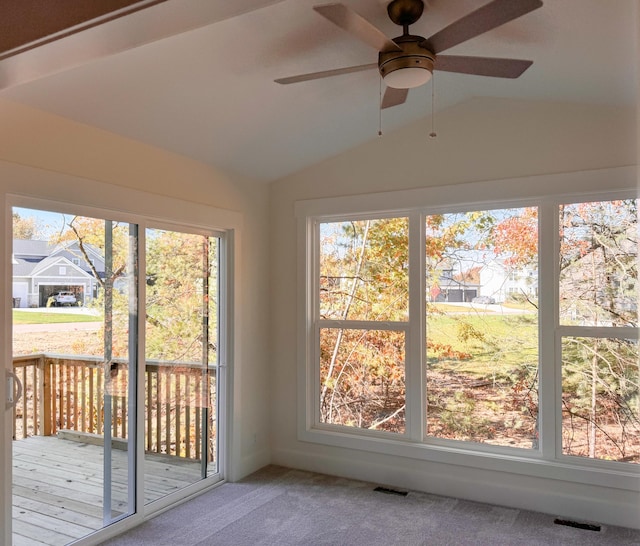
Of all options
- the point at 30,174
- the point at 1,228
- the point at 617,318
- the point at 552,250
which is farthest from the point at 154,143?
the point at 617,318

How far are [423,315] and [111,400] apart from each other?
2.25m

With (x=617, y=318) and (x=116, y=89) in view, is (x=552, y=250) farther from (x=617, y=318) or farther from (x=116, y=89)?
(x=116, y=89)

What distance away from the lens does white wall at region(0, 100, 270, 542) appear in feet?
8.34

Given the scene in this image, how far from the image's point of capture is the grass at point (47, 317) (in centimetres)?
263

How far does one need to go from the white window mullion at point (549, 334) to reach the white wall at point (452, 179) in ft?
0.88

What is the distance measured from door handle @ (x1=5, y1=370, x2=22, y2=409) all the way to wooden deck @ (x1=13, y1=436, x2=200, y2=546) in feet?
0.75

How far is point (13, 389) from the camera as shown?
8.44 feet

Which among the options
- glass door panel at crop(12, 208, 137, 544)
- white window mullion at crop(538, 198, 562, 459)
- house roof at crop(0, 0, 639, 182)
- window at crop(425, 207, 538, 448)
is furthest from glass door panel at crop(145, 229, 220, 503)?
white window mullion at crop(538, 198, 562, 459)

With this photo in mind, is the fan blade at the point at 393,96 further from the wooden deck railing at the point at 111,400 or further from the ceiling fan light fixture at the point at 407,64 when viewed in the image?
the wooden deck railing at the point at 111,400

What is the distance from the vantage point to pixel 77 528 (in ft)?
9.43

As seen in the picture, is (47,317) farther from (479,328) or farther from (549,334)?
(549,334)

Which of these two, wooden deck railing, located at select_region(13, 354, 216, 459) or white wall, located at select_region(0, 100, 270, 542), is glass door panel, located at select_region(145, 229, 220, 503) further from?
white wall, located at select_region(0, 100, 270, 542)

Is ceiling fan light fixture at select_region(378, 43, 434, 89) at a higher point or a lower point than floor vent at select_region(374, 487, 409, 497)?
higher

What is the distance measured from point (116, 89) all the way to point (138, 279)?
3.91 ft
